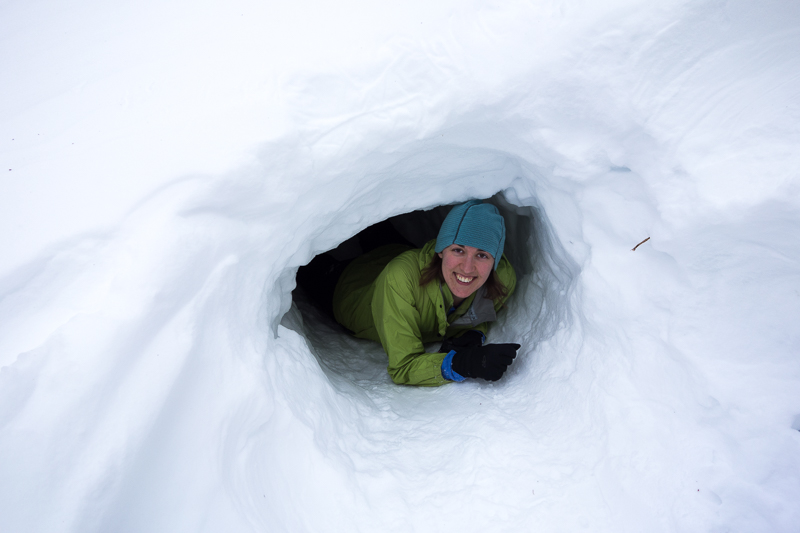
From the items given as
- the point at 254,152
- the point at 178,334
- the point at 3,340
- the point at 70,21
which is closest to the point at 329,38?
the point at 254,152

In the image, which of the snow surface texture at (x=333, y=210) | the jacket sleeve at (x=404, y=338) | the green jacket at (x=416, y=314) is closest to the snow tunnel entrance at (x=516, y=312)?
the green jacket at (x=416, y=314)

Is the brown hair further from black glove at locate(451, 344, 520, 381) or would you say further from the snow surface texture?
the snow surface texture

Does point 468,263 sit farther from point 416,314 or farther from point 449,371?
point 449,371

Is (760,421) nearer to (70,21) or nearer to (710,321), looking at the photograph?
(710,321)

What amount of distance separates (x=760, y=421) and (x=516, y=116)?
52.7 inches

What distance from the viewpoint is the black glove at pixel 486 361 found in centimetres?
208

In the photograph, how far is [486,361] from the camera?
210cm

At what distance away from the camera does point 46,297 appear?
119 centimetres

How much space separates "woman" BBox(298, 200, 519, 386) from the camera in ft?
7.42

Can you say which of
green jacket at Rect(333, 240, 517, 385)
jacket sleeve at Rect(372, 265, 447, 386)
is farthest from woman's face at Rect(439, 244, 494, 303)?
jacket sleeve at Rect(372, 265, 447, 386)

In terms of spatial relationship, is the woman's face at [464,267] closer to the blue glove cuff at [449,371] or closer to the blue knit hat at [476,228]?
the blue knit hat at [476,228]

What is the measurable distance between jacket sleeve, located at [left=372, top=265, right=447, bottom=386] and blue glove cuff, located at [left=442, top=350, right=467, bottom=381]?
23 mm

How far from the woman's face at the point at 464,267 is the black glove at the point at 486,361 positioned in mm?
369

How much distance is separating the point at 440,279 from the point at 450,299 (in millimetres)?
137
